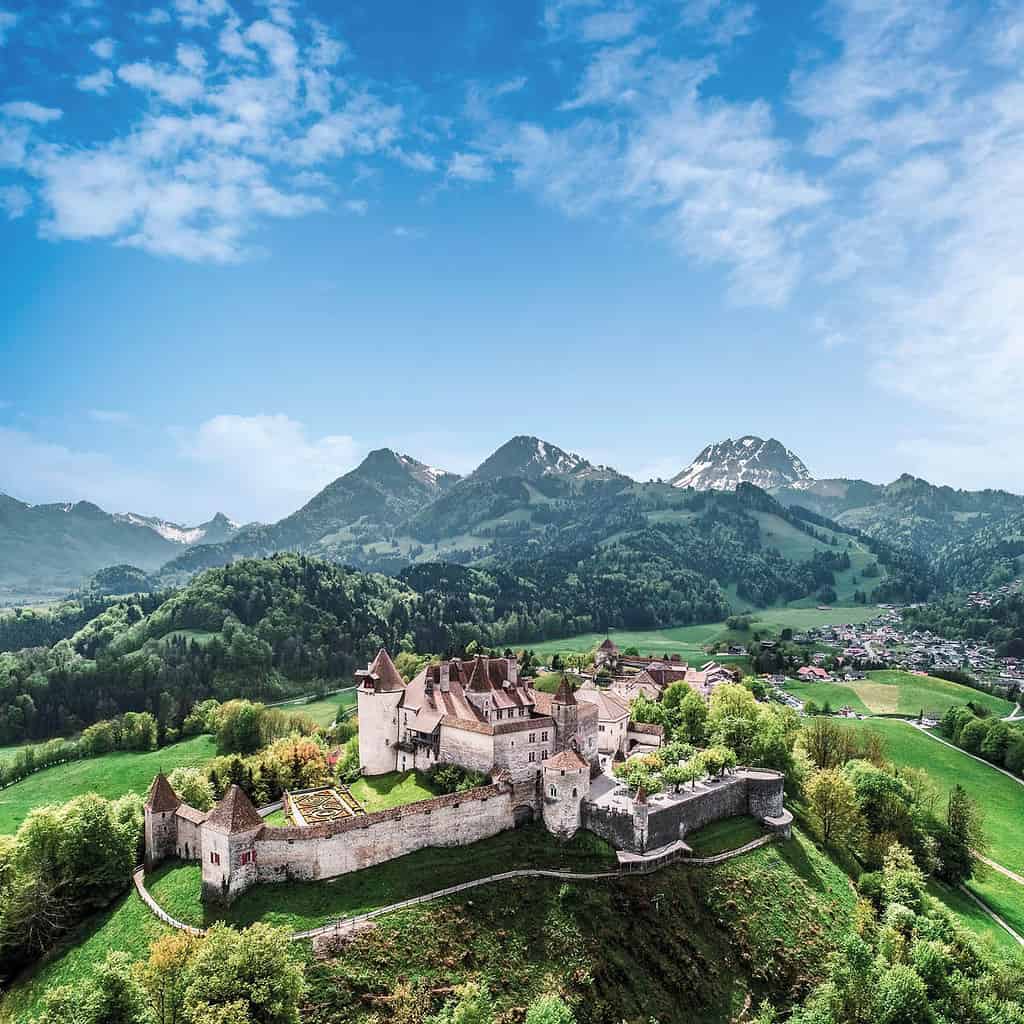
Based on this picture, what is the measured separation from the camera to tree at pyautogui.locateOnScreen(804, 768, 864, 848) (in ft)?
246

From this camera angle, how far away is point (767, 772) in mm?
77438

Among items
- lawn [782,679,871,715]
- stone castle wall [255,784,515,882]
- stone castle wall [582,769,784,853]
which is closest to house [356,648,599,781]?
stone castle wall [255,784,515,882]

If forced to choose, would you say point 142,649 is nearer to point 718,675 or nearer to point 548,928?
point 718,675

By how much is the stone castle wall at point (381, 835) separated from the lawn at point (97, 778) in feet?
222

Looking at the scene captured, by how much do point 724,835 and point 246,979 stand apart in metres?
46.5

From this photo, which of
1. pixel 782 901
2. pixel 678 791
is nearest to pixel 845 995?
pixel 782 901

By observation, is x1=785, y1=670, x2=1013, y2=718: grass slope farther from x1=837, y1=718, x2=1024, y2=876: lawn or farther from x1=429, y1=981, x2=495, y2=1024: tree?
x1=429, y1=981, x2=495, y2=1024: tree

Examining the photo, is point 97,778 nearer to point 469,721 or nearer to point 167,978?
point 469,721

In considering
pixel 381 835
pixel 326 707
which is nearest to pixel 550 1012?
pixel 381 835

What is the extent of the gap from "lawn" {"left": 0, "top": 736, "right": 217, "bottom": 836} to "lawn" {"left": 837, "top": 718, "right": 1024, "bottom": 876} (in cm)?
Result: 12053

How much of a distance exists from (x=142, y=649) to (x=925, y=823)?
634 feet

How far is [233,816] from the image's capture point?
52.1 m

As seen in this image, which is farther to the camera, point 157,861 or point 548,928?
point 157,861

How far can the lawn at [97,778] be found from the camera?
10944 cm
